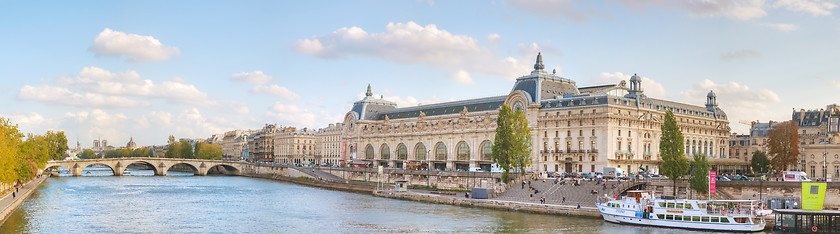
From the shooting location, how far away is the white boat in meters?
57.6

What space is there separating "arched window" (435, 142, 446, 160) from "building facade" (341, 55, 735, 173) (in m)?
0.17

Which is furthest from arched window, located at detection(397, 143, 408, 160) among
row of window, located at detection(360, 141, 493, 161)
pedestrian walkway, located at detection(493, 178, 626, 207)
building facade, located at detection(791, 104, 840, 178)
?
building facade, located at detection(791, 104, 840, 178)

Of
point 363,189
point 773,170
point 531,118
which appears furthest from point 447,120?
point 773,170

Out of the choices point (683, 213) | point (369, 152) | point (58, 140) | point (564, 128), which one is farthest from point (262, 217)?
point (58, 140)

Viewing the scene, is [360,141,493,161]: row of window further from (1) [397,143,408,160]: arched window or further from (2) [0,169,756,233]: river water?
(2) [0,169,756,233]: river water

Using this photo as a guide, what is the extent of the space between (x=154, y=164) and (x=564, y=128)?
329ft

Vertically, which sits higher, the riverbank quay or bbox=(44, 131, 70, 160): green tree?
bbox=(44, 131, 70, 160): green tree

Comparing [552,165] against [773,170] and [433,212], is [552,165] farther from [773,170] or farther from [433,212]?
[433,212]

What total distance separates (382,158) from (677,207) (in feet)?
325

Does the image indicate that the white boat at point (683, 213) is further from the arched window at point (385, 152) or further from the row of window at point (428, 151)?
the arched window at point (385, 152)

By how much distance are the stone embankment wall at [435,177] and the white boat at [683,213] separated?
2449cm

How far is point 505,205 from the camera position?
74.8 m

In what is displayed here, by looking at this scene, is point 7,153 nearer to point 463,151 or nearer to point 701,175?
point 701,175

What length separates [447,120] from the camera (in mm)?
137250
